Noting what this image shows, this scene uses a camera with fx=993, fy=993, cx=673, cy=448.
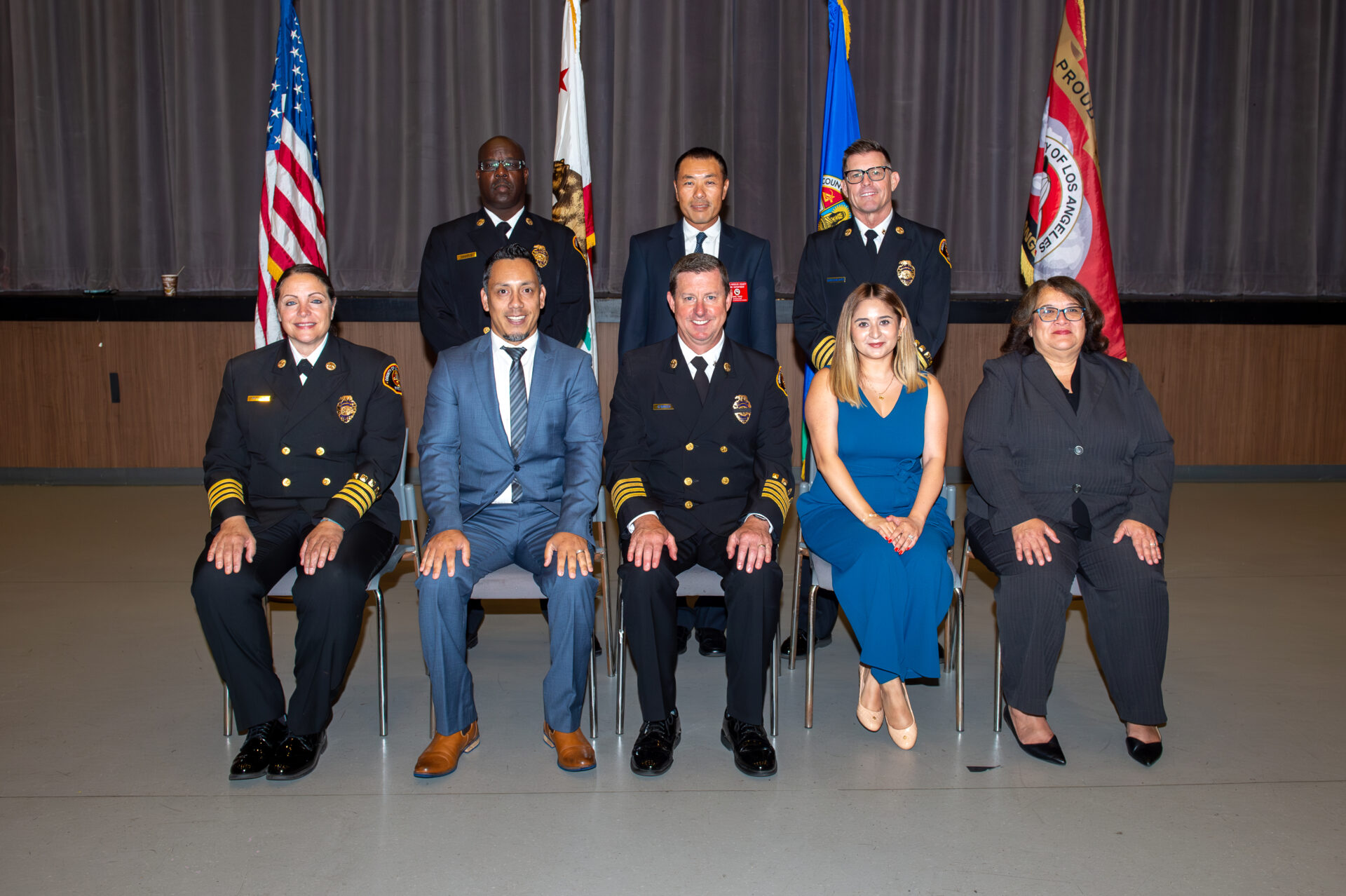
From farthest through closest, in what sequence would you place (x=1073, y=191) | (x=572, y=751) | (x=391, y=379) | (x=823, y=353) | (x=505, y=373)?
(x=1073, y=191)
(x=823, y=353)
(x=391, y=379)
(x=505, y=373)
(x=572, y=751)

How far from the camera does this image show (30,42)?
6.76m

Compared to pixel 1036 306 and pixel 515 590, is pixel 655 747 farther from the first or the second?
pixel 1036 306

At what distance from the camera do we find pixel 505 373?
303 centimetres

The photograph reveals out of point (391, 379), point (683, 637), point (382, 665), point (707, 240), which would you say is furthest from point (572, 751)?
point (707, 240)

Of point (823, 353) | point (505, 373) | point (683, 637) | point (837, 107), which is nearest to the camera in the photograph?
point (505, 373)

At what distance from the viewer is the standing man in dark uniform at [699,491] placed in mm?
2734

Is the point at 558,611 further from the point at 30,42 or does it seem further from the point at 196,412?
the point at 30,42

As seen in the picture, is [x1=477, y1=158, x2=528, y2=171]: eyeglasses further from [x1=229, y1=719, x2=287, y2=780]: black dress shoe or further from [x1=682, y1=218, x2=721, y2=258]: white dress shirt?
[x1=229, y1=719, x2=287, y2=780]: black dress shoe

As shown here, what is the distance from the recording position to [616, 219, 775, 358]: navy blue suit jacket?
147 inches

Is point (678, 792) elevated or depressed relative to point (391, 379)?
depressed

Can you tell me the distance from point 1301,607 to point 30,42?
8188mm

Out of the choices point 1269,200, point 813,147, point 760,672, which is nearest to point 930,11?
point 813,147

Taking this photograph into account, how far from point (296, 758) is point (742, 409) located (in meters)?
1.61

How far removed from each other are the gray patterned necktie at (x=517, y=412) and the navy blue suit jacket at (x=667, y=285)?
30.3 inches
